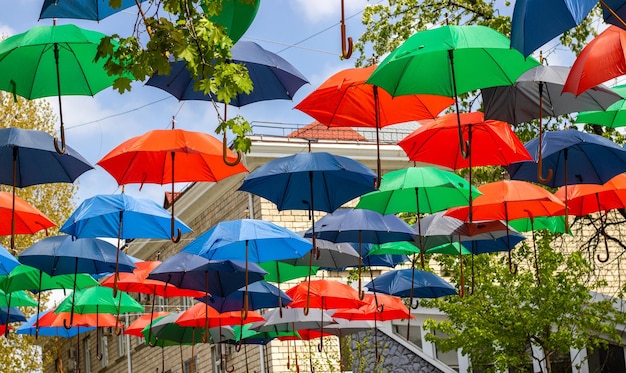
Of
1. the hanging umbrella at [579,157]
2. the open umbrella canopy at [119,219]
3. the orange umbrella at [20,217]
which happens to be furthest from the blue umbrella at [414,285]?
the orange umbrella at [20,217]

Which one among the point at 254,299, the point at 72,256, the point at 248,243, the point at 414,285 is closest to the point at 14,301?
the point at 72,256

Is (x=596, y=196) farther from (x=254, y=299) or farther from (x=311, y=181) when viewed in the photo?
(x=254, y=299)

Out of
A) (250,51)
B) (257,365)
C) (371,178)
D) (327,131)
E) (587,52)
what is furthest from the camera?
(327,131)

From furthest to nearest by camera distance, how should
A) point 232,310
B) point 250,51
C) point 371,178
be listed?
point 232,310 < point 371,178 < point 250,51

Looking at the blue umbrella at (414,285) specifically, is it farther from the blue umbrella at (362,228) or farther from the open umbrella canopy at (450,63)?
the open umbrella canopy at (450,63)

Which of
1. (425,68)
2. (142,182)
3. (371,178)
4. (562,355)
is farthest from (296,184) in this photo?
(562,355)

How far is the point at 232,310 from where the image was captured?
1797 centimetres

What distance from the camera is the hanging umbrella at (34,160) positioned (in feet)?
43.2

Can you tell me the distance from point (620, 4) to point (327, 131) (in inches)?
862

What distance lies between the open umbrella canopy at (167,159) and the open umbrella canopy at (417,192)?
2163mm

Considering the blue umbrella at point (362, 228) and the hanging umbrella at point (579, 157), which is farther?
the blue umbrella at point (362, 228)

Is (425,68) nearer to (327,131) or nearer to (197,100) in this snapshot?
(197,100)

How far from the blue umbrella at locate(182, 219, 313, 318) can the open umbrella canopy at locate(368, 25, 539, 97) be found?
4.54 m

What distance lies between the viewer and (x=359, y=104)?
13258 millimetres
